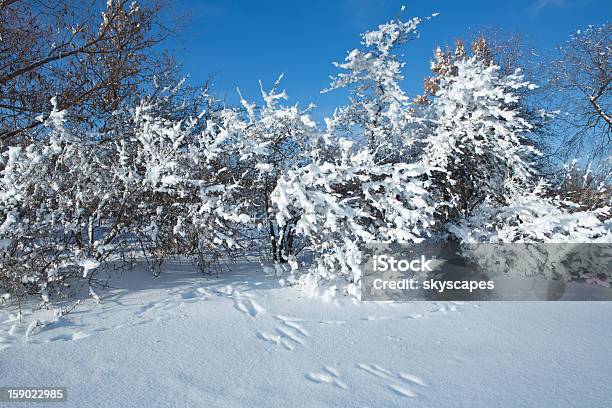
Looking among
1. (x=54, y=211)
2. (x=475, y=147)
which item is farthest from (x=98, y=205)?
(x=475, y=147)

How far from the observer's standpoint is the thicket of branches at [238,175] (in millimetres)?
4461

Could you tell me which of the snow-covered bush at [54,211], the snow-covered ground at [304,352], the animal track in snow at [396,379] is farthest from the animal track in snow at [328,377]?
the snow-covered bush at [54,211]

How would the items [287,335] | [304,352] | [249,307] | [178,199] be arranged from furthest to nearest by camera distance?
[178,199], [249,307], [287,335], [304,352]

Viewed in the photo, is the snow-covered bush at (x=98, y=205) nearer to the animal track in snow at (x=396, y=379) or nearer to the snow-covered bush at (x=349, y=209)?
the snow-covered bush at (x=349, y=209)

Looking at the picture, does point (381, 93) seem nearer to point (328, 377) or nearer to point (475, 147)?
point (475, 147)

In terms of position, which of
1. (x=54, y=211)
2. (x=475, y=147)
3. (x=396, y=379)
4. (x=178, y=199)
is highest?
(x=475, y=147)

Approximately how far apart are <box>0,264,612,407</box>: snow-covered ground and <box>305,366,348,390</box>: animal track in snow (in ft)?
0.05

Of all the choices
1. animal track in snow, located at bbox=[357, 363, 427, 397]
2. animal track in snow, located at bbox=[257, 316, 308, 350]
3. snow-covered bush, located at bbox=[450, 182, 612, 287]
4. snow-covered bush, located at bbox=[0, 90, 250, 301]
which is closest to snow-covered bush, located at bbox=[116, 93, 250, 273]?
snow-covered bush, located at bbox=[0, 90, 250, 301]

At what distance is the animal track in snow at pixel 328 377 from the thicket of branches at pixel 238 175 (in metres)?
1.82

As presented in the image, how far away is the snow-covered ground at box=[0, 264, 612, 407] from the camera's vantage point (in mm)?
2488

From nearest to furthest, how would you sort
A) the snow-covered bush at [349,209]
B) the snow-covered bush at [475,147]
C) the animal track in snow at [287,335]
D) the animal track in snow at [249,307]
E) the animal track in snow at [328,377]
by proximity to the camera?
the animal track in snow at [328,377], the animal track in snow at [287,335], the animal track in snow at [249,307], the snow-covered bush at [349,209], the snow-covered bush at [475,147]

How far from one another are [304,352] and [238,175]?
3.44 meters

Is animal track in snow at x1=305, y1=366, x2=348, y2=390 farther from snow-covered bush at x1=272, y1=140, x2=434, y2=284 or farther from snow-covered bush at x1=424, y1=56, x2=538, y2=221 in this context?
snow-covered bush at x1=424, y1=56, x2=538, y2=221

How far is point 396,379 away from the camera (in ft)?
8.87
